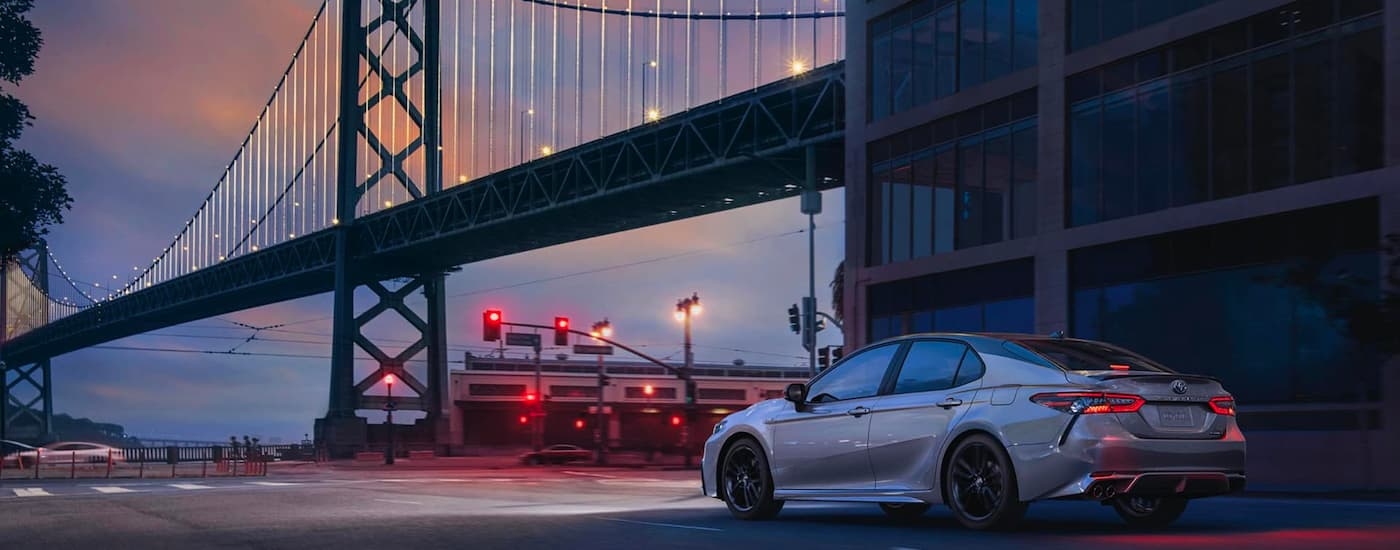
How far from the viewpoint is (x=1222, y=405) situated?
969 centimetres

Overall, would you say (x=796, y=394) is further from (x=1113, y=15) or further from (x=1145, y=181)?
(x=1113, y=15)

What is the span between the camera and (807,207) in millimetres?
37969

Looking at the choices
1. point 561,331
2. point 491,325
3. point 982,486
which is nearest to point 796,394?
point 982,486

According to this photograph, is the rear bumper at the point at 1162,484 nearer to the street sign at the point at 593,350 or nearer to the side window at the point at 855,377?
the side window at the point at 855,377

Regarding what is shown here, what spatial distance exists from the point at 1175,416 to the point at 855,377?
8.35 ft

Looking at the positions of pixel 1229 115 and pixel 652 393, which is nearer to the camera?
pixel 1229 115

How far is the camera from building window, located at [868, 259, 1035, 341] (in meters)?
33.7

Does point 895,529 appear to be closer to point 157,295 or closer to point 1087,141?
point 1087,141

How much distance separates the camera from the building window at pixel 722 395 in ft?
328

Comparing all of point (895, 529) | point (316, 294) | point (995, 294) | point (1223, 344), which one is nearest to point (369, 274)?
point (316, 294)

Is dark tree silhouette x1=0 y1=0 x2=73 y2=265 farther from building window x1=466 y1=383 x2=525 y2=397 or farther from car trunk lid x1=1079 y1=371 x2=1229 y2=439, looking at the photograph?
building window x1=466 y1=383 x2=525 y2=397

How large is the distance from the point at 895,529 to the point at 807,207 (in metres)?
27.7

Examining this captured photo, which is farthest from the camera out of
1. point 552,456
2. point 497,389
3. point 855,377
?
point 497,389

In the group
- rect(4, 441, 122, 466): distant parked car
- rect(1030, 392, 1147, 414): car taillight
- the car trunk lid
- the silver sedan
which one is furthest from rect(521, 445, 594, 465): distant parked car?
rect(1030, 392, 1147, 414): car taillight
